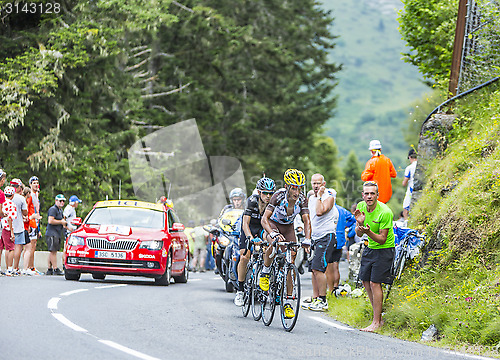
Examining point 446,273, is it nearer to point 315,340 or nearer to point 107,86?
point 315,340

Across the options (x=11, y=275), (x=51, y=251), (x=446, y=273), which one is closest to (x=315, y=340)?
(x=446, y=273)

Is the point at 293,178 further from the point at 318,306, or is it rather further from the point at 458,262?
the point at 318,306

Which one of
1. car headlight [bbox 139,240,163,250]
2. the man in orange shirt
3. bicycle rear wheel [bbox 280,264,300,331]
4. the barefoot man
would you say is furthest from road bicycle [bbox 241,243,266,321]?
car headlight [bbox 139,240,163,250]

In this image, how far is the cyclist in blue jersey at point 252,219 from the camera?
11.3 m

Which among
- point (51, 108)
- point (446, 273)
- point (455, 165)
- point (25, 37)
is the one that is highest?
point (25, 37)

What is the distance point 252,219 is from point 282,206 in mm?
1896

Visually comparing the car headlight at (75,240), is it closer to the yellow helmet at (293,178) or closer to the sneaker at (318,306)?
the sneaker at (318,306)

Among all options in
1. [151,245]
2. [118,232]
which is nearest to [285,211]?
[151,245]

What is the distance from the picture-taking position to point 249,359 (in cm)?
A: 752

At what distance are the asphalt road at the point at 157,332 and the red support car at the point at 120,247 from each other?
7.42 ft

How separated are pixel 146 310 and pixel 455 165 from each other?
5.82m

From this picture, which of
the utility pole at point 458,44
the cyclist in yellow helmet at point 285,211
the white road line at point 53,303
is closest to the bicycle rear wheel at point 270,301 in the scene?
the cyclist in yellow helmet at point 285,211

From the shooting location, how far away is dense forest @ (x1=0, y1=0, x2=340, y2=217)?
28125 mm

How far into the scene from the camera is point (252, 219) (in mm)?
12703
